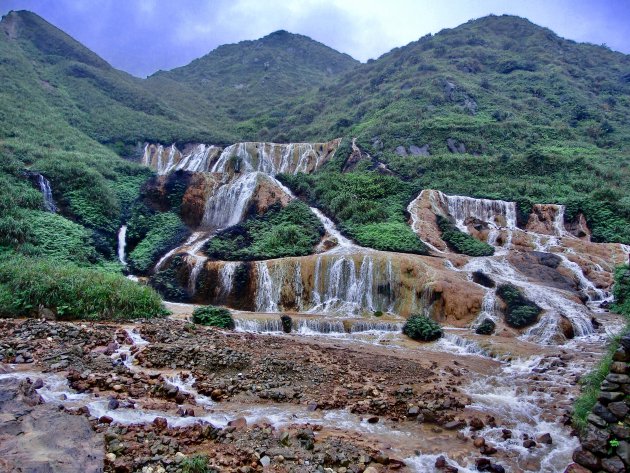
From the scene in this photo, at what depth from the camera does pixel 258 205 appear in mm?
31250

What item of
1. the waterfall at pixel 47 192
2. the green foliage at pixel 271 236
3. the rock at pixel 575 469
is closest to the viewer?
the rock at pixel 575 469

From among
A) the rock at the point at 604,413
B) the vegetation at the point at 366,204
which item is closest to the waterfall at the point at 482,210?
the vegetation at the point at 366,204

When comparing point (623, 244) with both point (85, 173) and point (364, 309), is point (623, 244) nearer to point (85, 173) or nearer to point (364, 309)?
point (364, 309)

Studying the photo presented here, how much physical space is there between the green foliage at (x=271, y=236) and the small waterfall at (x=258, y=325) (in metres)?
6.91

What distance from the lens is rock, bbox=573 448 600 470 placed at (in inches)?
234

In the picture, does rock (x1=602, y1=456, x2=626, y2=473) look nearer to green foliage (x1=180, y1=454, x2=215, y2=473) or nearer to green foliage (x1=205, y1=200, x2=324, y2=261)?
green foliage (x1=180, y1=454, x2=215, y2=473)

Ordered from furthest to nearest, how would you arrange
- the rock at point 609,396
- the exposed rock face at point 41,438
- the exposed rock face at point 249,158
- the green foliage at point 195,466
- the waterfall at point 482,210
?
the exposed rock face at point 249,158, the waterfall at point 482,210, the rock at point 609,396, the green foliage at point 195,466, the exposed rock face at point 41,438

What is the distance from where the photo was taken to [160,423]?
711 cm

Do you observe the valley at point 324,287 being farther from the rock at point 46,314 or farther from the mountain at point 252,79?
the mountain at point 252,79

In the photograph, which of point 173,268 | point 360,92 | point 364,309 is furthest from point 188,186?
point 360,92

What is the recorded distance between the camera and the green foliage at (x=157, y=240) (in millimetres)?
25688

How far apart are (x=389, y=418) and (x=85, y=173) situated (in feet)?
97.2

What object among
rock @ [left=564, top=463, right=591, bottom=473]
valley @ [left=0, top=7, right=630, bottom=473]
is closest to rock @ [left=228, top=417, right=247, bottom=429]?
valley @ [left=0, top=7, right=630, bottom=473]

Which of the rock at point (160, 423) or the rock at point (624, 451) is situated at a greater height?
the rock at point (624, 451)
